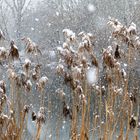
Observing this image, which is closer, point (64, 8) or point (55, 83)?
point (55, 83)

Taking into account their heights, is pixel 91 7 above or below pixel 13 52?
above

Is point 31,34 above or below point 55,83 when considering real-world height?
above

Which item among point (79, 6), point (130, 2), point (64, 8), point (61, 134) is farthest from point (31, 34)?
point (61, 134)

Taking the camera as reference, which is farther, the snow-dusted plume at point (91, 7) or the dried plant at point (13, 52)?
the snow-dusted plume at point (91, 7)

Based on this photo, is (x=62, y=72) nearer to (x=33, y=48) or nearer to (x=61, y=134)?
(x=33, y=48)

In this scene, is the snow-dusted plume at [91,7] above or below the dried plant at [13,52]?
above

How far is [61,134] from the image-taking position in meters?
8.05

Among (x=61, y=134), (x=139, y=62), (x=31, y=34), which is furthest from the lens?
(x=31, y=34)

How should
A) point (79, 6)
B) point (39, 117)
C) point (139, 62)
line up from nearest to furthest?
point (39, 117) < point (139, 62) < point (79, 6)

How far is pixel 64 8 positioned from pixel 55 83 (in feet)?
18.7

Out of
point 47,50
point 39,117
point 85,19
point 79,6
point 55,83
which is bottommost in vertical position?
point 39,117

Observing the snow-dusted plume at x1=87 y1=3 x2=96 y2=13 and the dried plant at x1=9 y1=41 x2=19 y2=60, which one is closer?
the dried plant at x1=9 y1=41 x2=19 y2=60

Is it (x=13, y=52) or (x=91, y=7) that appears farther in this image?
(x=91, y=7)

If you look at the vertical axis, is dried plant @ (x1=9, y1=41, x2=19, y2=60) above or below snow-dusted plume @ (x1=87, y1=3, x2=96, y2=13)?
below
